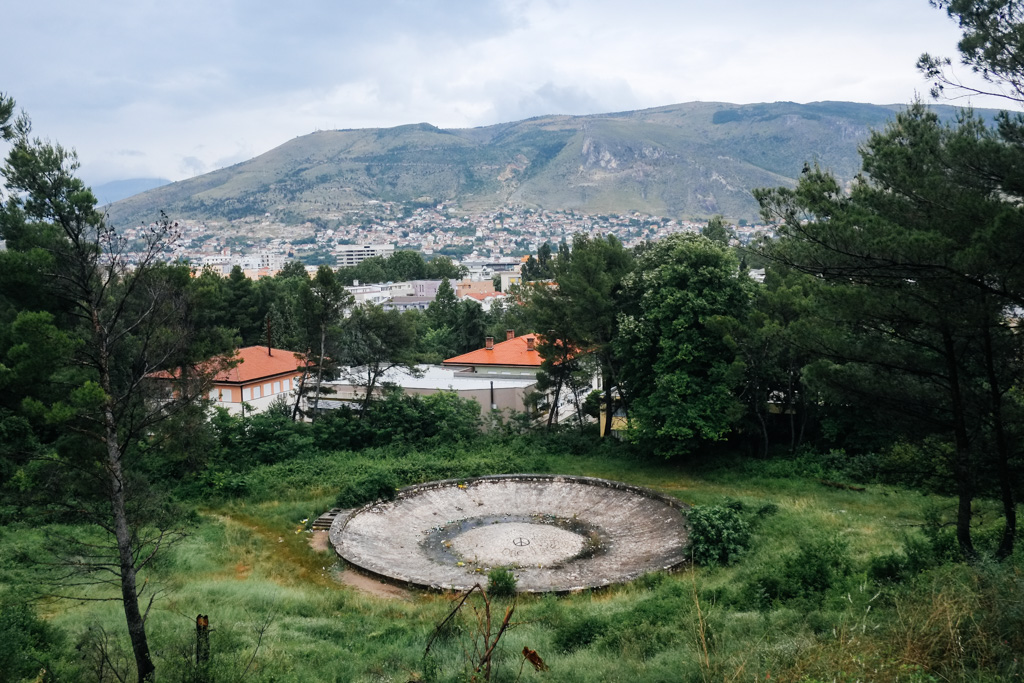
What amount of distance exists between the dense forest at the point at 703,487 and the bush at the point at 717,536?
66 millimetres

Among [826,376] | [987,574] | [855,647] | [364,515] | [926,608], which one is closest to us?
[855,647]

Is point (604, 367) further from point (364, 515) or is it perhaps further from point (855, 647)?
point (855, 647)

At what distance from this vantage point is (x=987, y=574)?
7.48 metres

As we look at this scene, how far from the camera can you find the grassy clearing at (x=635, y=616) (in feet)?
19.9

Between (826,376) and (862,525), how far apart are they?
547 cm

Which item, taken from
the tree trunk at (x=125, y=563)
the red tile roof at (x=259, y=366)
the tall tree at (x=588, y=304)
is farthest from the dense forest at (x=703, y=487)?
the red tile roof at (x=259, y=366)

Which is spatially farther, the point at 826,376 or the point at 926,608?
the point at 826,376

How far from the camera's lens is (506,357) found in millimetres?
35250

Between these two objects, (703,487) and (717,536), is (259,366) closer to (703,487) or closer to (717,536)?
(703,487)

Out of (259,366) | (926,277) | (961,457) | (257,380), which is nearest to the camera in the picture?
(926,277)

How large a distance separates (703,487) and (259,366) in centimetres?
2405

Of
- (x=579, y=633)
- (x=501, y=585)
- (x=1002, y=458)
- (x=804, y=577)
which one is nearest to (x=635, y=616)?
(x=579, y=633)

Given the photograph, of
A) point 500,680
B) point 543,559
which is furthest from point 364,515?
point 500,680

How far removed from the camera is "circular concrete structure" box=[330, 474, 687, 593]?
46.8ft
